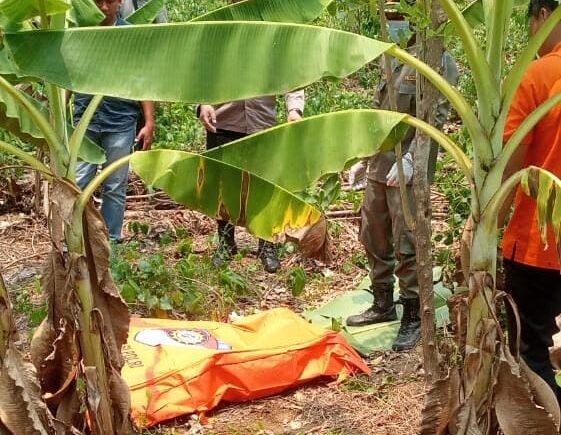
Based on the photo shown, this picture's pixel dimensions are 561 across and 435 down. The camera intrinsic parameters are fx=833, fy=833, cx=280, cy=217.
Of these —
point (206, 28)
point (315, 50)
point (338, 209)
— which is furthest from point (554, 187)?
point (338, 209)

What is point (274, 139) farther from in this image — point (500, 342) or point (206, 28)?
point (500, 342)

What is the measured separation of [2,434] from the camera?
272 cm

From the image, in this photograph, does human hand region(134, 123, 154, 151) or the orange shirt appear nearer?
the orange shirt

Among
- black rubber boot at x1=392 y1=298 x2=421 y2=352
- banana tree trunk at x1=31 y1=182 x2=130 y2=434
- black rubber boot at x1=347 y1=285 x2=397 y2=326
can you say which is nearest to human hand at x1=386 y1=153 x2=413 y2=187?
black rubber boot at x1=392 y1=298 x2=421 y2=352

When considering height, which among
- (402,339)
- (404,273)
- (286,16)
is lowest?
(402,339)

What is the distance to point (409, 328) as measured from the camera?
429 cm

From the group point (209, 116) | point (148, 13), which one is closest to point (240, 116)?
point (209, 116)

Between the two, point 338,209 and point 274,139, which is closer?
point 274,139

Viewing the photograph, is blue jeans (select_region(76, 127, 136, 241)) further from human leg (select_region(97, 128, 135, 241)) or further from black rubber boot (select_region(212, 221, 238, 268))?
black rubber boot (select_region(212, 221, 238, 268))

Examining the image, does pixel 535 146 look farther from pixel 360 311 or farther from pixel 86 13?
pixel 360 311

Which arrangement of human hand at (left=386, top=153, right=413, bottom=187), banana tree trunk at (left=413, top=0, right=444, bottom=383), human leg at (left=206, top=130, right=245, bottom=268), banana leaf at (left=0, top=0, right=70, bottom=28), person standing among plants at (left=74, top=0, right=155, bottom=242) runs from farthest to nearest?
human leg at (left=206, top=130, right=245, bottom=268) < person standing among plants at (left=74, top=0, right=155, bottom=242) < human hand at (left=386, top=153, right=413, bottom=187) < banana tree trunk at (left=413, top=0, right=444, bottom=383) < banana leaf at (left=0, top=0, right=70, bottom=28)

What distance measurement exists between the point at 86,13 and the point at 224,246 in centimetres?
273

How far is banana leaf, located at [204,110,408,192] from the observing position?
249 centimetres

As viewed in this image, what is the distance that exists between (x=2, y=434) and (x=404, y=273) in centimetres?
222
